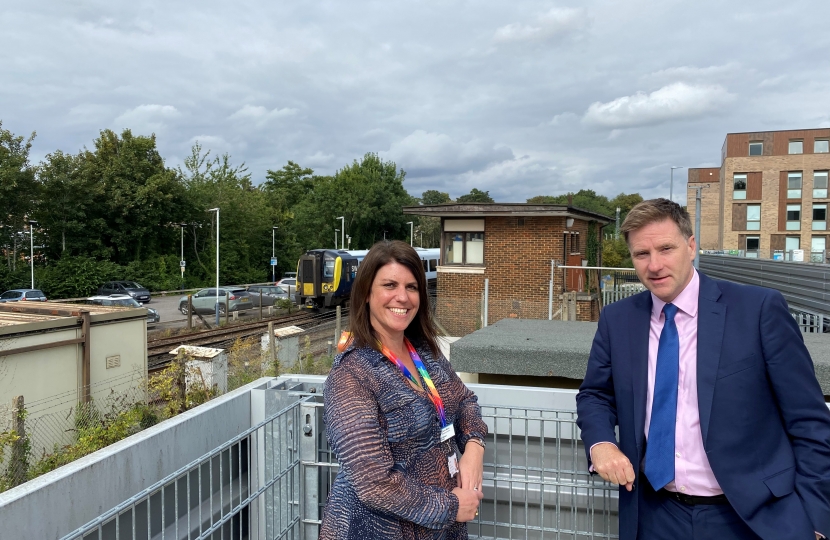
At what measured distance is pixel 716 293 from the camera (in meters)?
2.04

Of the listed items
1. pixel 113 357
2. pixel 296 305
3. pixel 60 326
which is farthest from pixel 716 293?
pixel 296 305

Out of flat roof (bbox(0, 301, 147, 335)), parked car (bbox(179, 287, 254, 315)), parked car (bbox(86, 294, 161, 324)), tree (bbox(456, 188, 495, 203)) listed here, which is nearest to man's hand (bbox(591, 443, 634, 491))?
flat roof (bbox(0, 301, 147, 335))

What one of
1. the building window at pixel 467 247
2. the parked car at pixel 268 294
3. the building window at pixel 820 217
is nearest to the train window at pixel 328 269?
the parked car at pixel 268 294

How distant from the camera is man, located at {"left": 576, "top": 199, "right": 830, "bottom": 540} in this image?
1871 mm

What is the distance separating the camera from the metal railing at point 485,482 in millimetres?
2650

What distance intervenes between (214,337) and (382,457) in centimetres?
2070

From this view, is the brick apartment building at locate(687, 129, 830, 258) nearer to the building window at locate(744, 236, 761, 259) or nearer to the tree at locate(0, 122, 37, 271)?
the building window at locate(744, 236, 761, 259)

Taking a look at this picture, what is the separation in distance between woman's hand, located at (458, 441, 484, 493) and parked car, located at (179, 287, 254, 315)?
27.1m

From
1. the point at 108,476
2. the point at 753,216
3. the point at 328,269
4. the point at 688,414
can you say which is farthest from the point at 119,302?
the point at 753,216

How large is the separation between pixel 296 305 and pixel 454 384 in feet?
97.7

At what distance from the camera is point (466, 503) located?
2.09 m

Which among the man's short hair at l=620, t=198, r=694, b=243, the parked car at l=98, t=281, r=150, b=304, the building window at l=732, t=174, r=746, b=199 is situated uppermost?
the building window at l=732, t=174, r=746, b=199

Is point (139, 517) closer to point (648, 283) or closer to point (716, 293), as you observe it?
point (648, 283)

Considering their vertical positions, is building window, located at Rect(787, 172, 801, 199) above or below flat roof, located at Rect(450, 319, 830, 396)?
above
